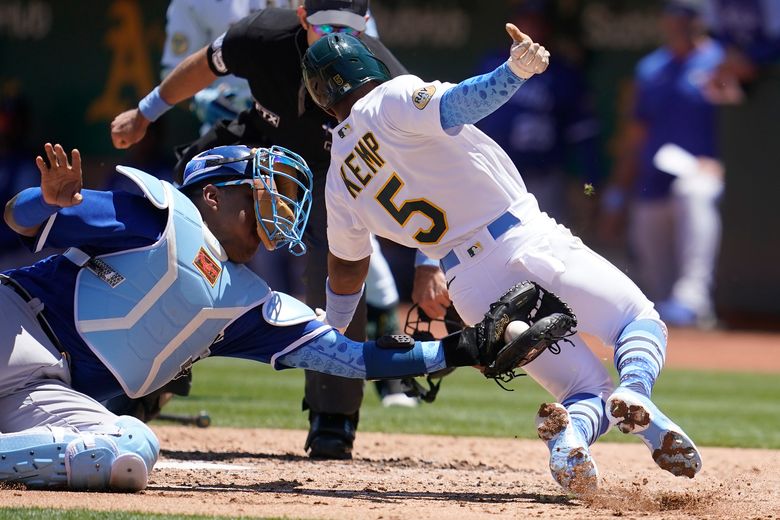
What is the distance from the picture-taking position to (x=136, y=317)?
15.6 feet

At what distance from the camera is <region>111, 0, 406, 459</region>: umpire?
6.27 m

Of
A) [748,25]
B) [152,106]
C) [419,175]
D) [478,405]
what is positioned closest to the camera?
[419,175]

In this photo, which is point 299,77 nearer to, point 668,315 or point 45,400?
point 45,400

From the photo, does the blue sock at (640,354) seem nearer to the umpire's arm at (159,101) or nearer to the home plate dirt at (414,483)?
the home plate dirt at (414,483)

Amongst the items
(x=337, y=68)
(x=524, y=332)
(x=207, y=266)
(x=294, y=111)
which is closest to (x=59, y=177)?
(x=207, y=266)

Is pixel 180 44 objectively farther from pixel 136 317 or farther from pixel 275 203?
pixel 136 317

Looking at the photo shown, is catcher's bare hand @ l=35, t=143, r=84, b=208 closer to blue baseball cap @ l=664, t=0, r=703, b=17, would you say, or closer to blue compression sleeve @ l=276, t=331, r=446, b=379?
blue compression sleeve @ l=276, t=331, r=446, b=379

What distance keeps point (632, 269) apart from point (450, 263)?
1109 cm

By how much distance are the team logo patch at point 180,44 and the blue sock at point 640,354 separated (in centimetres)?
436

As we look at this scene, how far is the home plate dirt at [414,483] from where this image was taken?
4609mm

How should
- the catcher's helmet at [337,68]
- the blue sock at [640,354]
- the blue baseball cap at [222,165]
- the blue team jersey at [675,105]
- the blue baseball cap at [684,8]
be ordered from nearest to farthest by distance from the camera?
the blue sock at [640,354], the blue baseball cap at [222,165], the catcher's helmet at [337,68], the blue baseball cap at [684,8], the blue team jersey at [675,105]

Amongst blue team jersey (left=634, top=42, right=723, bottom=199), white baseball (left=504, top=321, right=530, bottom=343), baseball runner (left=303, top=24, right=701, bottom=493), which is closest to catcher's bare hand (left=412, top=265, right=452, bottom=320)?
baseball runner (left=303, top=24, right=701, bottom=493)

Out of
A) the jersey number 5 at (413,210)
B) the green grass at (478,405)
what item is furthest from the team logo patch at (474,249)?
the green grass at (478,405)

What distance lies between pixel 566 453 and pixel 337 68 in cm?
176
